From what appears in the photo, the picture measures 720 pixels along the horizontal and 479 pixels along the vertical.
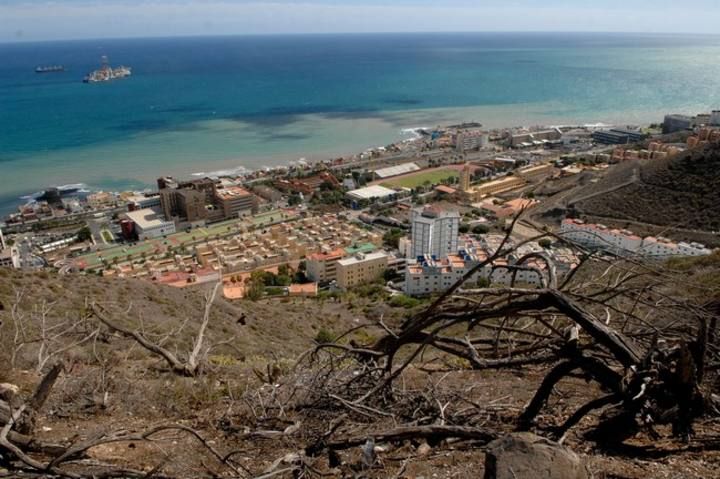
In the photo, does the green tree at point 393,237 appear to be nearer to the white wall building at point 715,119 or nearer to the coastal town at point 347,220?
the coastal town at point 347,220

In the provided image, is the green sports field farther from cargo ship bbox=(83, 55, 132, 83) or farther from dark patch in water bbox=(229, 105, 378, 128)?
cargo ship bbox=(83, 55, 132, 83)

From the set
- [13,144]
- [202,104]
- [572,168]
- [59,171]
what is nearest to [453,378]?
[572,168]

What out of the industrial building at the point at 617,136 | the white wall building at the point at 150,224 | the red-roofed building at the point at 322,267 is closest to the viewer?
the red-roofed building at the point at 322,267

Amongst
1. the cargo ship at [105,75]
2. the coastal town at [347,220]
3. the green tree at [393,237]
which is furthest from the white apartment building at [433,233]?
the cargo ship at [105,75]

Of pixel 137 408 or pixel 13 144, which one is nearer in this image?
pixel 137 408

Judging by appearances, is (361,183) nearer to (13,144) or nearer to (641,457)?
(13,144)

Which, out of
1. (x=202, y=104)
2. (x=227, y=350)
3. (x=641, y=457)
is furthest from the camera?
(x=202, y=104)

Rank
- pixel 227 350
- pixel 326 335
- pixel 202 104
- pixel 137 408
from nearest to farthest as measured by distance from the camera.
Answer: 1. pixel 137 408
2. pixel 227 350
3. pixel 326 335
4. pixel 202 104
